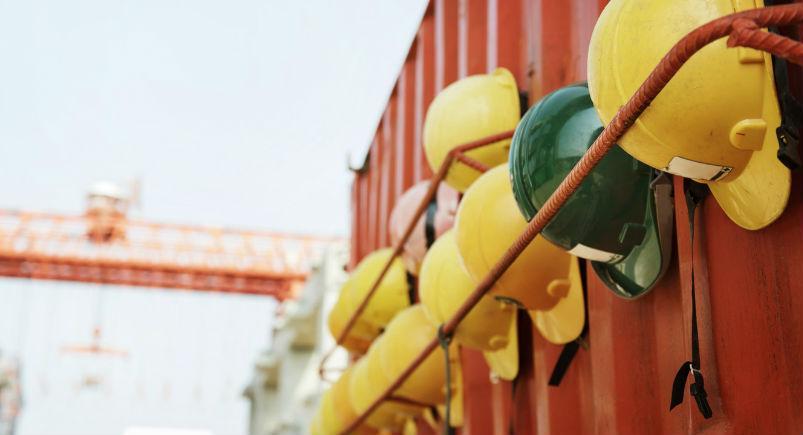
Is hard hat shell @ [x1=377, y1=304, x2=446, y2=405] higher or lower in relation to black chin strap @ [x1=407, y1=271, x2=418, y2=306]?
lower

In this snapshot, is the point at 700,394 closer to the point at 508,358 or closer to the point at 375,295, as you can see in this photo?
the point at 508,358

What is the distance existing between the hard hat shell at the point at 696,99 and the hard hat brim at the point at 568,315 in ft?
3.10

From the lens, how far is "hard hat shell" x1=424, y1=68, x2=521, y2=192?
325 cm

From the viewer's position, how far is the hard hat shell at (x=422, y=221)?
402cm

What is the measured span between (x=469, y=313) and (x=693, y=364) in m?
1.15

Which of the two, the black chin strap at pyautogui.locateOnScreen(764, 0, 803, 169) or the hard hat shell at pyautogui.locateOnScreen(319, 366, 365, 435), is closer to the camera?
the black chin strap at pyautogui.locateOnScreen(764, 0, 803, 169)

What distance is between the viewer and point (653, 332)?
2355 millimetres

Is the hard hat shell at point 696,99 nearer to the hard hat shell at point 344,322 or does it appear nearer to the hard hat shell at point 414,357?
the hard hat shell at point 414,357

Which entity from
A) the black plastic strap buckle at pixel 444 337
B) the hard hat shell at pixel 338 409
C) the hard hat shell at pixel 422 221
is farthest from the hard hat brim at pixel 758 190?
the hard hat shell at pixel 338 409

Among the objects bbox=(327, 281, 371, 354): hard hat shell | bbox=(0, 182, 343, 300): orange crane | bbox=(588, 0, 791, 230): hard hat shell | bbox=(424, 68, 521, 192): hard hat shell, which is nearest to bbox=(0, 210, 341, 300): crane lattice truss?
bbox=(0, 182, 343, 300): orange crane

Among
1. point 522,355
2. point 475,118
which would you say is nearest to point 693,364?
point 522,355

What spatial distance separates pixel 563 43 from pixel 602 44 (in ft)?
4.70

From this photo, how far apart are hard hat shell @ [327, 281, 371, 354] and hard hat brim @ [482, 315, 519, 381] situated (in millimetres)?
1638

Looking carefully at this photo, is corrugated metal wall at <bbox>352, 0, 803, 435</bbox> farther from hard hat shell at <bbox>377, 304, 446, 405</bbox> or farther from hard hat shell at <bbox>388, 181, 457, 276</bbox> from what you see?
hard hat shell at <bbox>388, 181, 457, 276</bbox>
